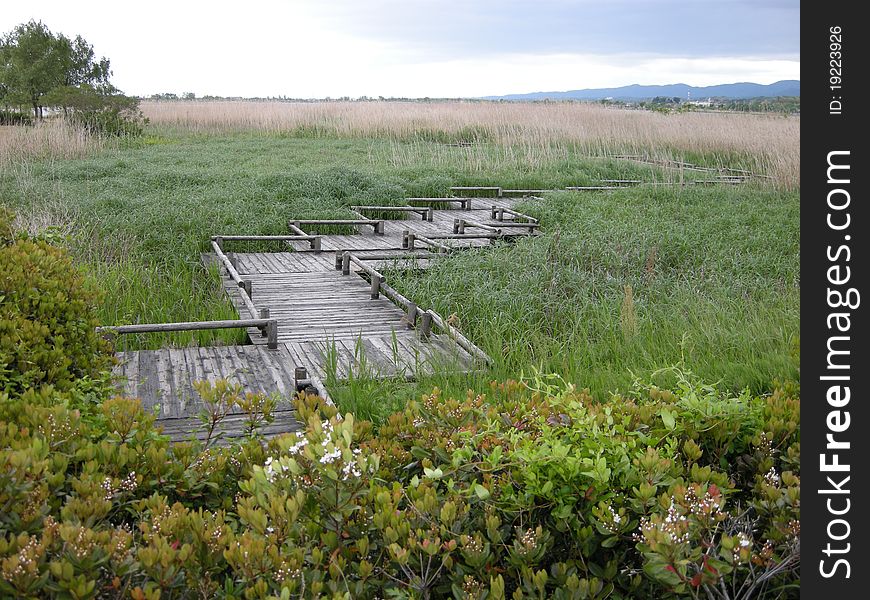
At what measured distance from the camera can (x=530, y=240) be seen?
9859 mm

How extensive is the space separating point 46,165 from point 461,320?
11.4 meters

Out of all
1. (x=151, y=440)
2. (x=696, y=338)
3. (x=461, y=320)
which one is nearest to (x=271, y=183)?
(x=461, y=320)

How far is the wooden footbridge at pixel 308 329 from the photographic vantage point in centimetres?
494

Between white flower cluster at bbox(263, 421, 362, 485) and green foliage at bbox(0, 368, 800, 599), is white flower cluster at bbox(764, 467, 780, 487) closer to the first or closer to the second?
green foliage at bbox(0, 368, 800, 599)

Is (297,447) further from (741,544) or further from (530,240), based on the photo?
(530,240)

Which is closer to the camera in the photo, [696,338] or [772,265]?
[696,338]

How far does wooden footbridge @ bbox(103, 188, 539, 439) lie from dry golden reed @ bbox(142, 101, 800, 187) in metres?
8.44

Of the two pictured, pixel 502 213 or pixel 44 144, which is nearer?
pixel 502 213

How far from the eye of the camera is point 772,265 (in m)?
8.38

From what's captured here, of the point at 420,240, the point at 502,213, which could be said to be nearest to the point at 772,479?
the point at 420,240

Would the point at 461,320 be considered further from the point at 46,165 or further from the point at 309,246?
the point at 46,165

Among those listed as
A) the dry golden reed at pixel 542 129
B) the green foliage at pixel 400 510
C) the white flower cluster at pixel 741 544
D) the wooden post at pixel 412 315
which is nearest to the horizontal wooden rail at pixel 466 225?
the wooden post at pixel 412 315

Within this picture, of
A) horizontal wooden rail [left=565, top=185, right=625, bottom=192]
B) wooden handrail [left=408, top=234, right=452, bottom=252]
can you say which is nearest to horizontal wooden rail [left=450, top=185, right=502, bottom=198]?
horizontal wooden rail [left=565, top=185, right=625, bottom=192]

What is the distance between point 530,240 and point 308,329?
13.5 feet
